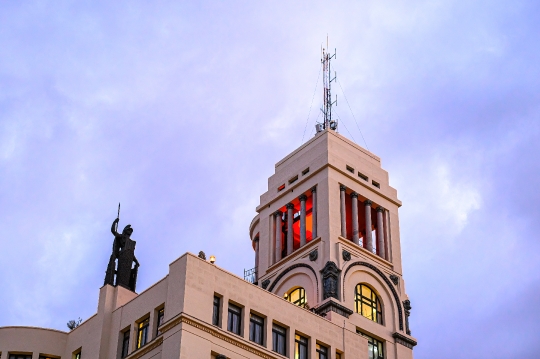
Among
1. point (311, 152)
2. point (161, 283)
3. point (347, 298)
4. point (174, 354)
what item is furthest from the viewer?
point (311, 152)

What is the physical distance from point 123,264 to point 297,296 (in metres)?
17.7

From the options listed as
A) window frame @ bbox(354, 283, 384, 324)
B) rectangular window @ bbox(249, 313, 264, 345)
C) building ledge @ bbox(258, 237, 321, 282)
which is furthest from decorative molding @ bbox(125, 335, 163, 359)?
building ledge @ bbox(258, 237, 321, 282)

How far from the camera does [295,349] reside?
82.6m

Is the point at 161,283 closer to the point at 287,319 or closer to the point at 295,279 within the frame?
the point at 287,319

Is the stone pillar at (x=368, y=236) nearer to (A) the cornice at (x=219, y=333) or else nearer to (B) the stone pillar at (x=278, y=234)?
(B) the stone pillar at (x=278, y=234)

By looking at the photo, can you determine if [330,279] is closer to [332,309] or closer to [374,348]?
[332,309]

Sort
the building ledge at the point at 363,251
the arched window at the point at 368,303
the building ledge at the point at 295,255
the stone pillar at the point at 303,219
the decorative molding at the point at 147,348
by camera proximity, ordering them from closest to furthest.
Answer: the decorative molding at the point at 147,348
the arched window at the point at 368,303
the building ledge at the point at 363,251
the building ledge at the point at 295,255
the stone pillar at the point at 303,219

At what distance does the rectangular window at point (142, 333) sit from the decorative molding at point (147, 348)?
0.64 meters

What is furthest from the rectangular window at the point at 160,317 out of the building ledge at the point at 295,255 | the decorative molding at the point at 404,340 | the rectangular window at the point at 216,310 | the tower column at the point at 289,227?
the decorative molding at the point at 404,340

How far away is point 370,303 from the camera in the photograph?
9769 centimetres

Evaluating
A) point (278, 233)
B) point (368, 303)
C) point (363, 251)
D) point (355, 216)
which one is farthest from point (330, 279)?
point (278, 233)

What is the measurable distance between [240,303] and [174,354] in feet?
24.9

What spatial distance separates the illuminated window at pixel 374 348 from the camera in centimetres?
9338

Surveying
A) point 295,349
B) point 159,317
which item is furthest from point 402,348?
point 159,317
